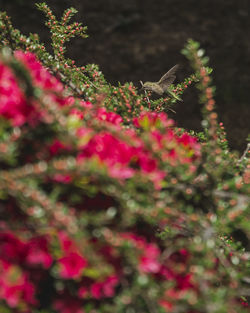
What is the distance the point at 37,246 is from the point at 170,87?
1.62 feet

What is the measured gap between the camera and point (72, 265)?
34 cm

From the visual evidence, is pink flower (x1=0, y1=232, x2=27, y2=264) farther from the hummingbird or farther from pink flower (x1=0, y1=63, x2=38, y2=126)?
the hummingbird

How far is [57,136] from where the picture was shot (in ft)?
1.24

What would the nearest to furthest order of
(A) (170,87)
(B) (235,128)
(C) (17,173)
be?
(C) (17,173) → (A) (170,87) → (B) (235,128)

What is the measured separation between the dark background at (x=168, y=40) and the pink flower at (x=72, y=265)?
1350mm

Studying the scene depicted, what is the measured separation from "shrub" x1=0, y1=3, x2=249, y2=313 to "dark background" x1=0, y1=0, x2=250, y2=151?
124cm

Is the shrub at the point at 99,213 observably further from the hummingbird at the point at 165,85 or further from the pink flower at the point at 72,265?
the hummingbird at the point at 165,85

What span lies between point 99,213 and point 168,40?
1612mm

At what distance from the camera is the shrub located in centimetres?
34

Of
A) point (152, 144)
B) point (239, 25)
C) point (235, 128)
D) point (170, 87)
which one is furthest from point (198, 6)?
point (152, 144)

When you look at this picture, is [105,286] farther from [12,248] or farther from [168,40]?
[168,40]

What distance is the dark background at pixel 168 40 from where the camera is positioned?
5.49 ft

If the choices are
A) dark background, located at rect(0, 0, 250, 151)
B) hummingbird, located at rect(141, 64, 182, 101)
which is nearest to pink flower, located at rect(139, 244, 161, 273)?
hummingbird, located at rect(141, 64, 182, 101)

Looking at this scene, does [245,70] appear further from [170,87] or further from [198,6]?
[170,87]
